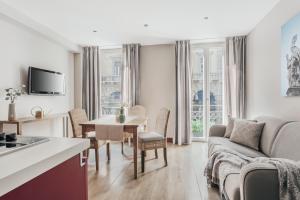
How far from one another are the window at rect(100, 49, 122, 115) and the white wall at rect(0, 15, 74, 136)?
955 millimetres

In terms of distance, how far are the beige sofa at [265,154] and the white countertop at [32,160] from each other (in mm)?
1059

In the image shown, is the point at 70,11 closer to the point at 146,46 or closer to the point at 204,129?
the point at 146,46

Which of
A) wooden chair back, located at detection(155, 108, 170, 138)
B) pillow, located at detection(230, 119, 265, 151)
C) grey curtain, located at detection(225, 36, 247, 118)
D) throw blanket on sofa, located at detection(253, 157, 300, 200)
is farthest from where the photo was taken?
grey curtain, located at detection(225, 36, 247, 118)

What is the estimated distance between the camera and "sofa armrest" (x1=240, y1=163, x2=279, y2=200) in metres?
1.28

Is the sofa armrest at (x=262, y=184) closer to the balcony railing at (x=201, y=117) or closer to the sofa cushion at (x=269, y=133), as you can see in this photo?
the sofa cushion at (x=269, y=133)

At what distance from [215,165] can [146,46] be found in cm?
382

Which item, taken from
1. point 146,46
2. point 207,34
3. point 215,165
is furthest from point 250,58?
point 215,165

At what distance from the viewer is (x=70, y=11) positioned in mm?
3410

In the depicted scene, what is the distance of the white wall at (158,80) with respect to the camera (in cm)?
524

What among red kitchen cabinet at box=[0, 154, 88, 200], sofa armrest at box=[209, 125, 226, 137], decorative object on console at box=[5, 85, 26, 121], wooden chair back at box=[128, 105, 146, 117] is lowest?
sofa armrest at box=[209, 125, 226, 137]

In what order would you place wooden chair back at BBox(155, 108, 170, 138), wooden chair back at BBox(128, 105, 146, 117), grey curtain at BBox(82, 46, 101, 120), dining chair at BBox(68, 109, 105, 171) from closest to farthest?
dining chair at BBox(68, 109, 105, 171), wooden chair back at BBox(155, 108, 170, 138), wooden chair back at BBox(128, 105, 146, 117), grey curtain at BBox(82, 46, 101, 120)

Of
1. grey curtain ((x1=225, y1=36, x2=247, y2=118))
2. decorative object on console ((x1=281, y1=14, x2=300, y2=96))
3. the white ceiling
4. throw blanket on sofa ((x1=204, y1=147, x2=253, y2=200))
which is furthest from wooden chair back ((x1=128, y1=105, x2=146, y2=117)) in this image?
decorative object on console ((x1=281, y1=14, x2=300, y2=96))

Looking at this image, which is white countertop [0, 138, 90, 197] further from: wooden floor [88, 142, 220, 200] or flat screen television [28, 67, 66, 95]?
flat screen television [28, 67, 66, 95]

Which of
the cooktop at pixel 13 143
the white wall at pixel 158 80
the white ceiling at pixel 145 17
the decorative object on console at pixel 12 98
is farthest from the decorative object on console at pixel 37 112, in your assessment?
the cooktop at pixel 13 143
